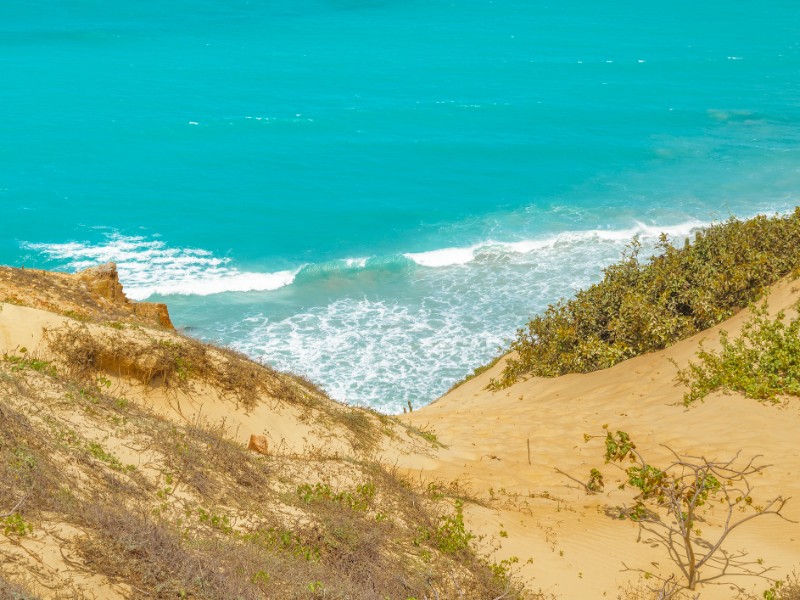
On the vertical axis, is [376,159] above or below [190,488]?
above

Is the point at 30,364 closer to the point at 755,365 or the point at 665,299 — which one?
the point at 755,365

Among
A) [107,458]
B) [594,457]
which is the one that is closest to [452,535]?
[107,458]

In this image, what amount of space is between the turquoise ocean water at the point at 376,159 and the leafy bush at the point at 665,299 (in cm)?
665

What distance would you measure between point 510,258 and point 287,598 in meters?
27.8

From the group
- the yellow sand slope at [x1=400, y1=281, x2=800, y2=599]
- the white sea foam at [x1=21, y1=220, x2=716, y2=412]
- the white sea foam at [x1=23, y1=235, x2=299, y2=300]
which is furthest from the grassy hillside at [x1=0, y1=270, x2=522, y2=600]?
the white sea foam at [x1=23, y1=235, x2=299, y2=300]

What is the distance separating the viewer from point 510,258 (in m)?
34.8

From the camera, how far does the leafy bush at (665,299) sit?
58.9ft

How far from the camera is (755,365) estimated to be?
15258 mm

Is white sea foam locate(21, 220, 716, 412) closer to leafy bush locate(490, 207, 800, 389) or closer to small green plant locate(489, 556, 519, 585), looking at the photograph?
leafy bush locate(490, 207, 800, 389)

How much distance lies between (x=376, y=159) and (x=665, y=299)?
2952 centimetres

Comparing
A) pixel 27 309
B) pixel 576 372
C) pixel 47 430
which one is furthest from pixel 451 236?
pixel 47 430

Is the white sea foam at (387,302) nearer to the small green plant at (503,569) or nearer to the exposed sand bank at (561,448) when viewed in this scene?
the exposed sand bank at (561,448)

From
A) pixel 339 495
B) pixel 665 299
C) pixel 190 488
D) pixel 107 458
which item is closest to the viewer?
pixel 107 458

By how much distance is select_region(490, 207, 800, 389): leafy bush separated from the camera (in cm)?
1794
